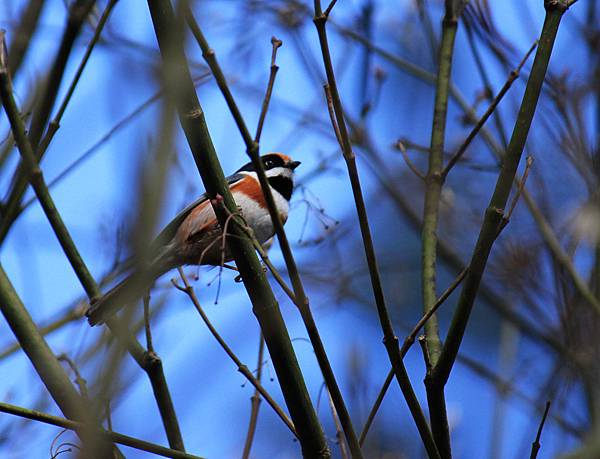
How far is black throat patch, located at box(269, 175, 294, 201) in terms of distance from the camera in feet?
14.4

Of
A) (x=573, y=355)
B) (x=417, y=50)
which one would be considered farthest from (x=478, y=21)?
(x=417, y=50)

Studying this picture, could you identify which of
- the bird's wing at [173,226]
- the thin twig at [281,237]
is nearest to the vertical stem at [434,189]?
the thin twig at [281,237]

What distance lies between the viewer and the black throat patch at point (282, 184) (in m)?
4.39

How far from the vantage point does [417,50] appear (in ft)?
18.5

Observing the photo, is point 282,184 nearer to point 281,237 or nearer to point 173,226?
point 173,226

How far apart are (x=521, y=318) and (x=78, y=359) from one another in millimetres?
2485

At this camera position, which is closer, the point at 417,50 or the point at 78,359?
the point at 78,359

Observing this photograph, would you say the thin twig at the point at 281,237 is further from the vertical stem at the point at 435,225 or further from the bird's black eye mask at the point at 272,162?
the bird's black eye mask at the point at 272,162

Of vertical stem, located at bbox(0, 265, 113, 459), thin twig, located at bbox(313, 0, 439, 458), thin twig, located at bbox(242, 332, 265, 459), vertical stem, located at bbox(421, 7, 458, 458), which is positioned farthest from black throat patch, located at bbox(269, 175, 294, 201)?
thin twig, located at bbox(313, 0, 439, 458)

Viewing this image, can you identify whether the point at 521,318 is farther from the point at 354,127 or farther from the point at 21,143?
the point at 21,143

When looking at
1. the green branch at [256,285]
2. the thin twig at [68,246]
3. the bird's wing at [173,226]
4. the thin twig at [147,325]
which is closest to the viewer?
the green branch at [256,285]

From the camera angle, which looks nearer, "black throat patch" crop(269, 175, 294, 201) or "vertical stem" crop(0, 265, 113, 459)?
"vertical stem" crop(0, 265, 113, 459)

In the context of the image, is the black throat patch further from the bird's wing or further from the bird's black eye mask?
the bird's wing

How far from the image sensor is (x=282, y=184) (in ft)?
14.5
